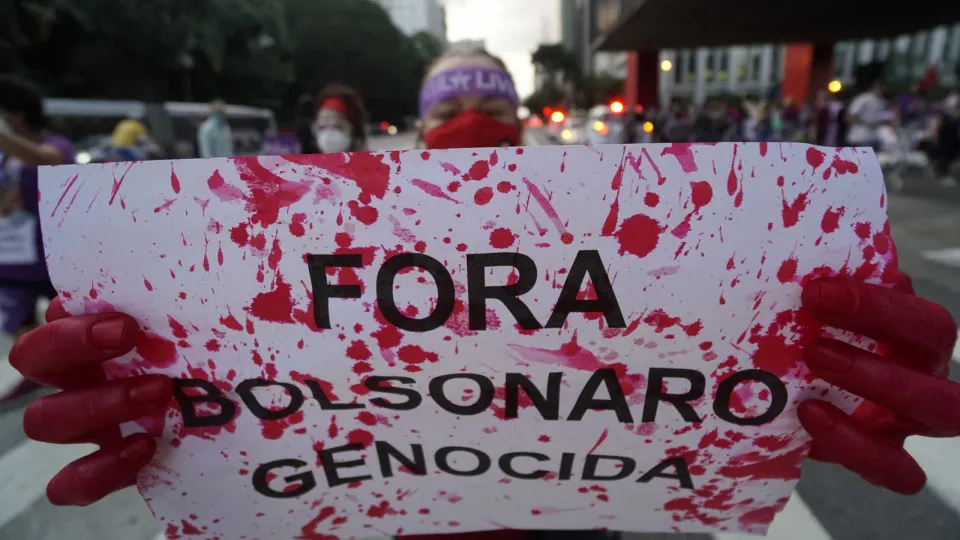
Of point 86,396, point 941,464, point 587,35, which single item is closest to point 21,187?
point 86,396

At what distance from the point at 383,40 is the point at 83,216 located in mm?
54014

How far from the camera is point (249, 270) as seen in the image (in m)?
0.87

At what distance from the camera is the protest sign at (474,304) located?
831 millimetres

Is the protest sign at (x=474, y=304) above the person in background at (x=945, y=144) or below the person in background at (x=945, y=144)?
below

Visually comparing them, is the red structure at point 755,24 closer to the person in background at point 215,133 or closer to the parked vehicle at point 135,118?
the person in background at point 215,133

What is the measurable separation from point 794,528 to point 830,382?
1414 mm

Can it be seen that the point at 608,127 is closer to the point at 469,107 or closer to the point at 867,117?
the point at 867,117

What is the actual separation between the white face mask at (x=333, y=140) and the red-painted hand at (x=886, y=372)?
423 cm

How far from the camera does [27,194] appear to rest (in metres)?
3.01

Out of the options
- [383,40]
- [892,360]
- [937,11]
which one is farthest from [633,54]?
[383,40]

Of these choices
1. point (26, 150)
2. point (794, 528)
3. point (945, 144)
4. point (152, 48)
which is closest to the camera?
point (794, 528)

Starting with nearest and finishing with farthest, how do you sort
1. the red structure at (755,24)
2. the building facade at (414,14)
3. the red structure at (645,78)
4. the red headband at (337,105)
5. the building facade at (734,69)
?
the red headband at (337,105)
the red structure at (755,24)
the red structure at (645,78)
the building facade at (734,69)
the building facade at (414,14)

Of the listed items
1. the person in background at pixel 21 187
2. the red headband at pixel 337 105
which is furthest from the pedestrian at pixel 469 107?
the red headband at pixel 337 105

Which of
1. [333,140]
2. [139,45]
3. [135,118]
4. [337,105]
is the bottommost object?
[333,140]
